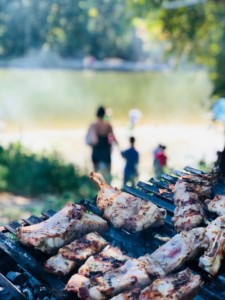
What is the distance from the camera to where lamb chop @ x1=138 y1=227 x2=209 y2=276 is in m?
3.59

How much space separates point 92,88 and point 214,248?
3721cm

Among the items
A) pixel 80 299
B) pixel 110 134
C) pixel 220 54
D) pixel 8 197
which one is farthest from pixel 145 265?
pixel 220 54

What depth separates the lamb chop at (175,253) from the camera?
11.8 ft

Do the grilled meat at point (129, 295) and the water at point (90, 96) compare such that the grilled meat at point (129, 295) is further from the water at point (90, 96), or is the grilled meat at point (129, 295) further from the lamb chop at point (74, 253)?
the water at point (90, 96)

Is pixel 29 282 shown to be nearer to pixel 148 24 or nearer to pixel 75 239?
pixel 75 239

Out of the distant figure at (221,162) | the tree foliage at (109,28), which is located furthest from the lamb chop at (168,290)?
the tree foliage at (109,28)

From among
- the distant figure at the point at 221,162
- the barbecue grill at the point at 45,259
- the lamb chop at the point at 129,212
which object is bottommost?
the barbecue grill at the point at 45,259

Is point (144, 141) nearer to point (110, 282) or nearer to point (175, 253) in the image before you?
point (175, 253)

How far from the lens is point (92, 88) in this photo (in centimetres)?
4034

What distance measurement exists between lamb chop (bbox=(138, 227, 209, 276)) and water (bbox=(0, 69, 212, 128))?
1787 cm

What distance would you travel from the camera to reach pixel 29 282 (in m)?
3.92

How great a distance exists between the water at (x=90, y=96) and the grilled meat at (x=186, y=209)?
1701 cm

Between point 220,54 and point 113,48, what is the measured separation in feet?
122

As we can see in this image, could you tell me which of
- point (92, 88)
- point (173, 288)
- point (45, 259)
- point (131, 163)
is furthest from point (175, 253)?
point (92, 88)
